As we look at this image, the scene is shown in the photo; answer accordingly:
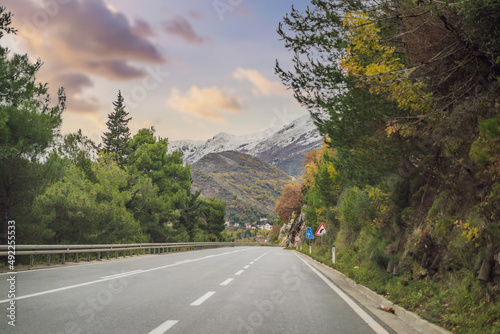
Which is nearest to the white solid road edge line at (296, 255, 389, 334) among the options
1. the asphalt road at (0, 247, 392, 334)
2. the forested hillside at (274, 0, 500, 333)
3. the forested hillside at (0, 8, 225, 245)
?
the asphalt road at (0, 247, 392, 334)

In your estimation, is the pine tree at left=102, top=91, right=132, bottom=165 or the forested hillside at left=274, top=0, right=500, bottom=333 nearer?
the forested hillside at left=274, top=0, right=500, bottom=333

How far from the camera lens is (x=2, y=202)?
17188 millimetres

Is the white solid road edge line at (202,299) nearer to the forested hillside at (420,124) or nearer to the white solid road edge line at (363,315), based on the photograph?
the white solid road edge line at (363,315)

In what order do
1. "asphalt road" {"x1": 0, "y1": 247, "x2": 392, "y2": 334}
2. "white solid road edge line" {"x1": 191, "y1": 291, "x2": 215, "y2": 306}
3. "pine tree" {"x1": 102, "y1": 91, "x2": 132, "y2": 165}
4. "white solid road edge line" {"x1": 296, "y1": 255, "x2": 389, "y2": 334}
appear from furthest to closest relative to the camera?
"pine tree" {"x1": 102, "y1": 91, "x2": 132, "y2": 165}
"white solid road edge line" {"x1": 191, "y1": 291, "x2": 215, "y2": 306}
"white solid road edge line" {"x1": 296, "y1": 255, "x2": 389, "y2": 334}
"asphalt road" {"x1": 0, "y1": 247, "x2": 392, "y2": 334}

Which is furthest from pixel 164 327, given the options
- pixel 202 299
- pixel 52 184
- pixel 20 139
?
pixel 52 184

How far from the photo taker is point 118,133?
66062mm

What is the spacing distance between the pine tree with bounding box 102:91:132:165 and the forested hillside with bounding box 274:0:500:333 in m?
53.5

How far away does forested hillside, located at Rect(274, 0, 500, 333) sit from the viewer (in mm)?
6246

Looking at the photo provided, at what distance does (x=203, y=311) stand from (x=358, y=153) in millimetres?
6507

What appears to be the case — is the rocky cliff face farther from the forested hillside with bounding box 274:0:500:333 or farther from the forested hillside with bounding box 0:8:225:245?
the forested hillside with bounding box 274:0:500:333

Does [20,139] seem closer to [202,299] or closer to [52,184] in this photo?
[52,184]

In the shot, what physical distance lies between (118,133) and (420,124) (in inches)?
2458

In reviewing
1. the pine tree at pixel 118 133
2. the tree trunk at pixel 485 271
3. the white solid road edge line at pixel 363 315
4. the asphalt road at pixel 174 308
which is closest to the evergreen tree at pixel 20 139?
the asphalt road at pixel 174 308

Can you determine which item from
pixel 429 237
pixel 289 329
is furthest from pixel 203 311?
pixel 429 237
